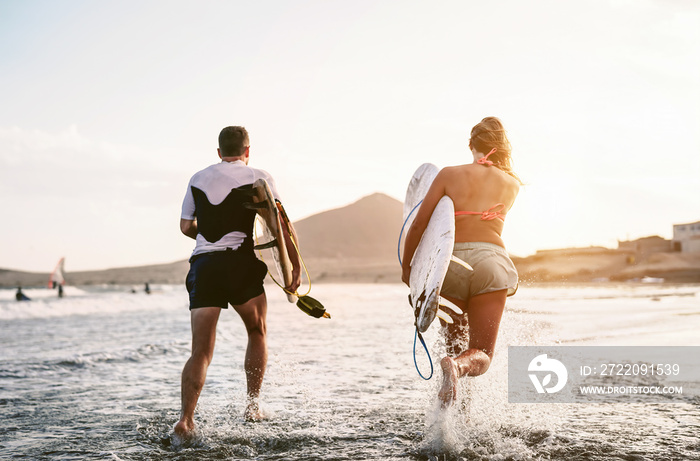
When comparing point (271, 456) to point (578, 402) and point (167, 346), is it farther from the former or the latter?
point (167, 346)

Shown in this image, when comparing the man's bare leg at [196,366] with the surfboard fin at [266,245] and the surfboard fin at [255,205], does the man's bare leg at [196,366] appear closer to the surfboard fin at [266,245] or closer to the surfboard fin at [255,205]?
the surfboard fin at [266,245]

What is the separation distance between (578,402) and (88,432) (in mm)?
3778

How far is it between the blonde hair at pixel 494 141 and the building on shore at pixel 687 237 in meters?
60.6

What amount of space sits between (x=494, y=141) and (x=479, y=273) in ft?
2.88

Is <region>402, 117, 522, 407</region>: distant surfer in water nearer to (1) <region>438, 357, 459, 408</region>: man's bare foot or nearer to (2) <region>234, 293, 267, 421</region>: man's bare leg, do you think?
(1) <region>438, 357, 459, 408</region>: man's bare foot

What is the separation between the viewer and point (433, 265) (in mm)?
3607

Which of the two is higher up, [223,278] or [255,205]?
[255,205]

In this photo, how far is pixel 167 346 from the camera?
31.5 ft

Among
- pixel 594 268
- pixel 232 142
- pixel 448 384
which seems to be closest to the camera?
pixel 448 384

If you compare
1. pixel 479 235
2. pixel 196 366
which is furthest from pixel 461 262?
pixel 196 366

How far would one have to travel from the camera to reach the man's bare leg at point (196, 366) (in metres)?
3.80

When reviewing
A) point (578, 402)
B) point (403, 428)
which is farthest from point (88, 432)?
point (578, 402)

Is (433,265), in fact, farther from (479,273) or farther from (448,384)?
(448,384)

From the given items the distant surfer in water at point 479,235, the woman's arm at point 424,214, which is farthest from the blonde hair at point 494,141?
the woman's arm at point 424,214
